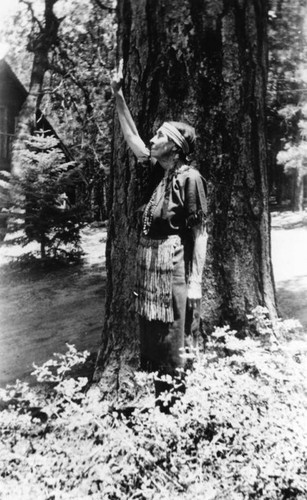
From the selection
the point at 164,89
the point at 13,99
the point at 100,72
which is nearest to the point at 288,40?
the point at 100,72

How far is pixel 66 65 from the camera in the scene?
27.9 ft

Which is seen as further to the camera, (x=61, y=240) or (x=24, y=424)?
(x=61, y=240)

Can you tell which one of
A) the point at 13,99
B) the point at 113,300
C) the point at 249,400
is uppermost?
the point at 13,99

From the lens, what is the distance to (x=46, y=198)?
6.92m

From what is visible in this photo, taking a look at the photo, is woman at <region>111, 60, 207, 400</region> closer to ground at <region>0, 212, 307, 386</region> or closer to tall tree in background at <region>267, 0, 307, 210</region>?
ground at <region>0, 212, 307, 386</region>

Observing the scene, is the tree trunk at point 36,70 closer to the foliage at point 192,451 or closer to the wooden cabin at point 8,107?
the wooden cabin at point 8,107

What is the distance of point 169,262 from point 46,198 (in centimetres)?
523

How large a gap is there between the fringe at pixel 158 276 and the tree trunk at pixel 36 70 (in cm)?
511

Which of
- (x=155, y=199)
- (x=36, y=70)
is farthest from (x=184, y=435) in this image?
(x=36, y=70)

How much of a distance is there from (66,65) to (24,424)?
314 inches

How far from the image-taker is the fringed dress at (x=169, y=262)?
81.0 inches

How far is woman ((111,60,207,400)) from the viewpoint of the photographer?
2.06 metres

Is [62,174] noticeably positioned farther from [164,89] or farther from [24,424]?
[24,424]

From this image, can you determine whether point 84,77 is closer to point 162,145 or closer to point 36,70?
point 36,70
